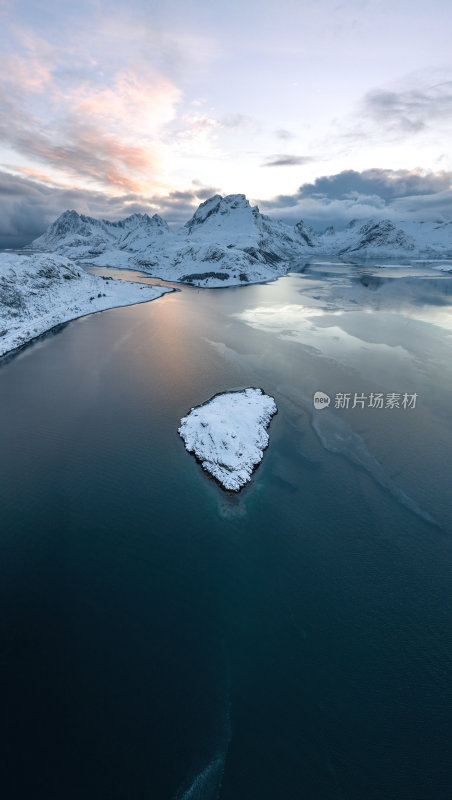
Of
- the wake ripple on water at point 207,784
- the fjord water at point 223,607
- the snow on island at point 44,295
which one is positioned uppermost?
the snow on island at point 44,295

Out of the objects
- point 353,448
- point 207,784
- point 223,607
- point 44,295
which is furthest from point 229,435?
point 44,295

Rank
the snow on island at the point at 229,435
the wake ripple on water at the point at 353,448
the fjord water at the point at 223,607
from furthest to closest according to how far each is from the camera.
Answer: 1. the snow on island at the point at 229,435
2. the wake ripple on water at the point at 353,448
3. the fjord water at the point at 223,607

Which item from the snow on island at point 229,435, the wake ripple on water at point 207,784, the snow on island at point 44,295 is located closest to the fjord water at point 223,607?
the wake ripple on water at point 207,784

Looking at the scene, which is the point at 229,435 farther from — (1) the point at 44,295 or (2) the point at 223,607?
(1) the point at 44,295

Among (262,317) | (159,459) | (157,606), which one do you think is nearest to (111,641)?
(157,606)

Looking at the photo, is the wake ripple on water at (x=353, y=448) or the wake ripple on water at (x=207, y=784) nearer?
the wake ripple on water at (x=207, y=784)

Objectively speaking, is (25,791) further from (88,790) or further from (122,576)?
(122,576)

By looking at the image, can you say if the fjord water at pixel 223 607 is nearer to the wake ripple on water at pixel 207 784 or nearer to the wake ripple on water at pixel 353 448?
the wake ripple on water at pixel 207 784
